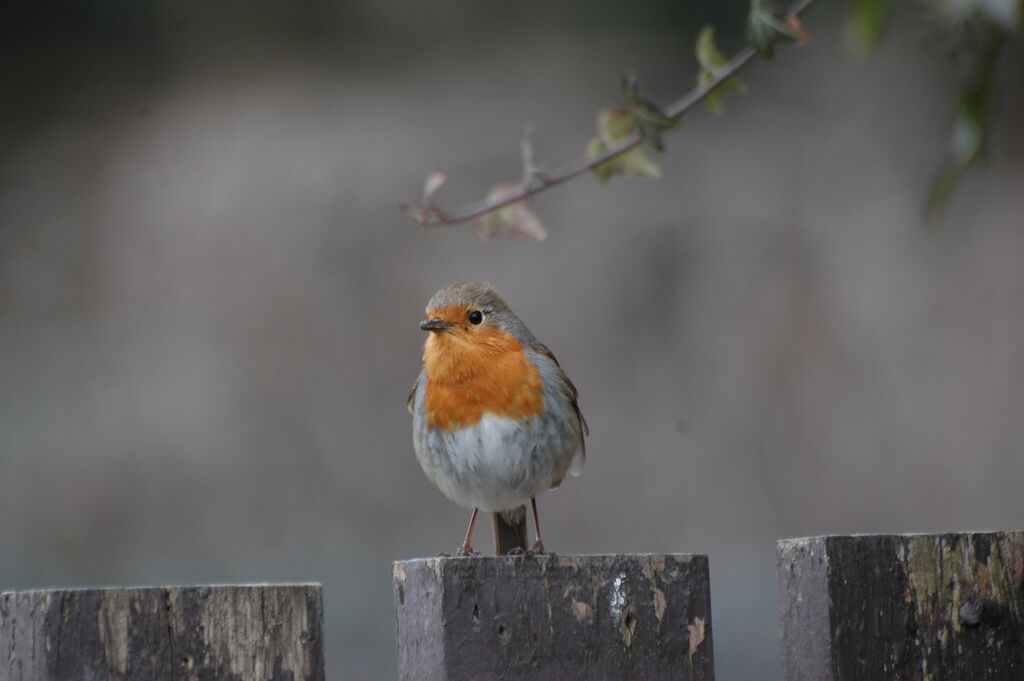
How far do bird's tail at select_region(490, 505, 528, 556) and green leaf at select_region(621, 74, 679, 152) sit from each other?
148 centimetres

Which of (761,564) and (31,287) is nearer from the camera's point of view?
(761,564)

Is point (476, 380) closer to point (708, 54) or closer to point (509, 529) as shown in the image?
point (509, 529)

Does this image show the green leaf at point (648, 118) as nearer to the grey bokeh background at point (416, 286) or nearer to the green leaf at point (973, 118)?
the green leaf at point (973, 118)

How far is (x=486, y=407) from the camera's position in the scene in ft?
10.4

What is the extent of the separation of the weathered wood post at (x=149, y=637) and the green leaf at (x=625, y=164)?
0.91m

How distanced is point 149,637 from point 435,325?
1270mm

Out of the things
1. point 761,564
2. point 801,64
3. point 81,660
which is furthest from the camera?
point 801,64

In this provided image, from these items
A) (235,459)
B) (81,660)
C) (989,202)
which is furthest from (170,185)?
(81,660)

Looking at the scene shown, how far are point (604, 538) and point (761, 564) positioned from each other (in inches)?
20.5

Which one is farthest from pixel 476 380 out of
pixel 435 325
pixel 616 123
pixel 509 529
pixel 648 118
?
pixel 648 118

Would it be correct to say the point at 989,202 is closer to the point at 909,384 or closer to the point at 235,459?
the point at 909,384

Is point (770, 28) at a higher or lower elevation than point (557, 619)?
higher

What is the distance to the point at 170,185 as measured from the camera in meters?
5.28

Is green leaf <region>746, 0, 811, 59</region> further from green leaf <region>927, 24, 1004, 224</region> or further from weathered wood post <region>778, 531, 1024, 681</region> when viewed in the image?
weathered wood post <region>778, 531, 1024, 681</region>
